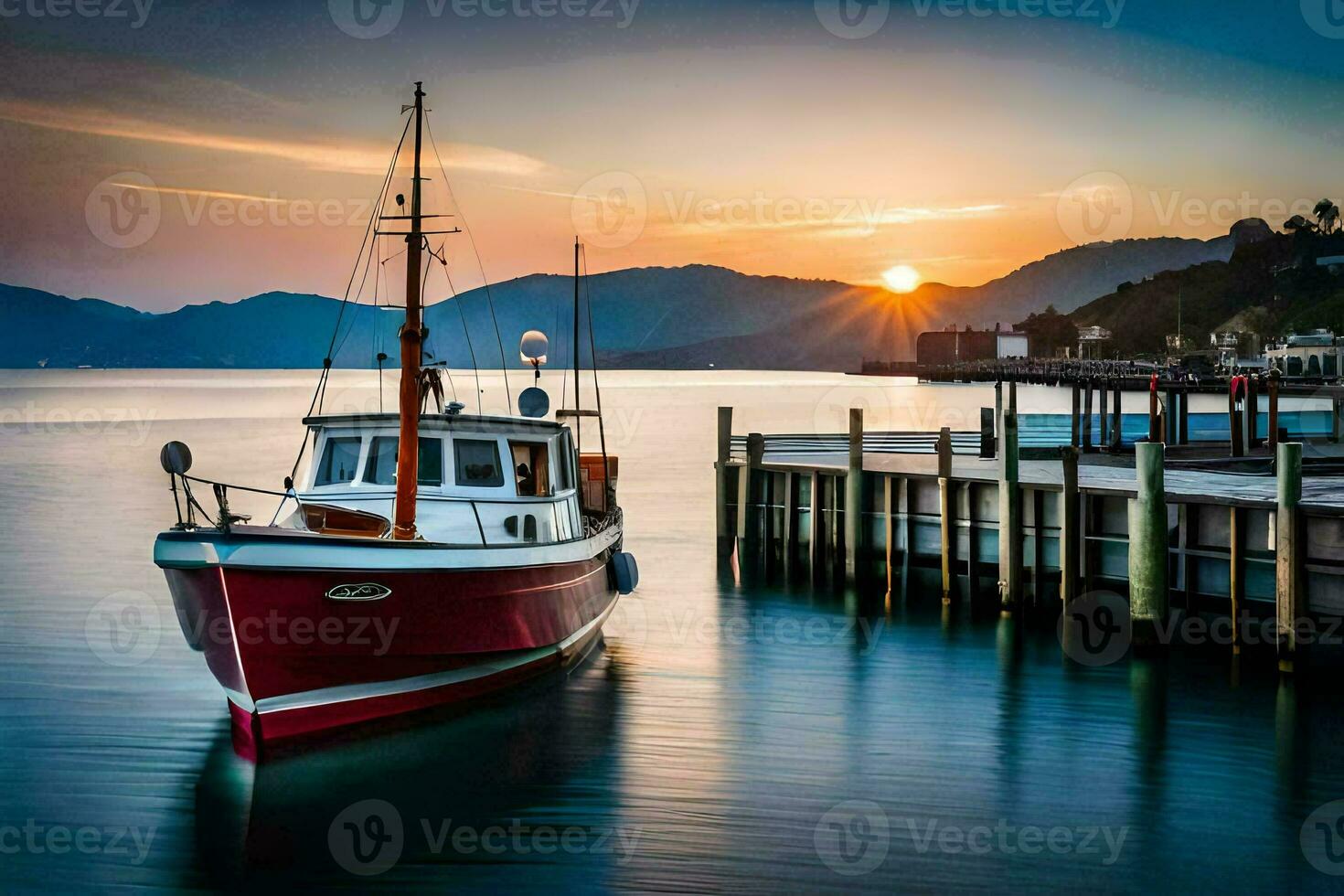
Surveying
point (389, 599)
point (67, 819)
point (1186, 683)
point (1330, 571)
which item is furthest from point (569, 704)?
point (1330, 571)

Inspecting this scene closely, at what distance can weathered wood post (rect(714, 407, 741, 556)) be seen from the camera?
1146 inches

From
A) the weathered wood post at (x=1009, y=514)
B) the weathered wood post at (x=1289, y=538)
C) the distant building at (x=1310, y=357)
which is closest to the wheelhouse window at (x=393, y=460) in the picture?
the weathered wood post at (x=1009, y=514)

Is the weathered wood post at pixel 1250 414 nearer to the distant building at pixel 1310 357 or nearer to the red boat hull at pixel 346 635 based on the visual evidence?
the red boat hull at pixel 346 635

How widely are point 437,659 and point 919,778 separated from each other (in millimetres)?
5962

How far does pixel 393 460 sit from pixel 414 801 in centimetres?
489

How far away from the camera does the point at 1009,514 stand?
2109 cm

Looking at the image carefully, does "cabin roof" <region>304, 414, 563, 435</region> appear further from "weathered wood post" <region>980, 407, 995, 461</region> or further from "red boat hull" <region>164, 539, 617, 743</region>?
"weathered wood post" <region>980, 407, 995, 461</region>

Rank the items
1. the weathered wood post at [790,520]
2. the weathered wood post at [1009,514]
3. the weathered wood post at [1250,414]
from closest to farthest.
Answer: the weathered wood post at [1009,514], the weathered wood post at [790,520], the weathered wood post at [1250,414]

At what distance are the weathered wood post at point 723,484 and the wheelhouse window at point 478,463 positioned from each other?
39.1 ft

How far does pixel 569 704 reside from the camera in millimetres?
18047

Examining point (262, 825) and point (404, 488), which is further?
point (404, 488)

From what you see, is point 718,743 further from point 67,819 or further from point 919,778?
point 67,819

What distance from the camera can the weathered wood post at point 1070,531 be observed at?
19.8 m

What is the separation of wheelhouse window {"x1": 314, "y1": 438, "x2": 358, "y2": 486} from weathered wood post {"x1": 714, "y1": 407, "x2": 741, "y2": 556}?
506 inches
